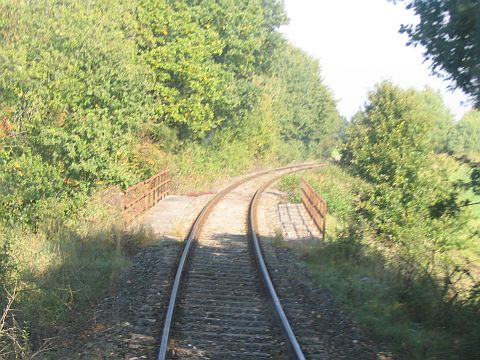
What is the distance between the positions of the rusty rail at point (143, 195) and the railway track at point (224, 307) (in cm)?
258

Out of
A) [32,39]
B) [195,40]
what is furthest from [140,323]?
[195,40]

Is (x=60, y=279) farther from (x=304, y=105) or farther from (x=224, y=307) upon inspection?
(x=304, y=105)

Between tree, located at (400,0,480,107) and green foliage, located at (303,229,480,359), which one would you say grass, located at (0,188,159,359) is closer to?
green foliage, located at (303,229,480,359)

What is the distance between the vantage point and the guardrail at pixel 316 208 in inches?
676

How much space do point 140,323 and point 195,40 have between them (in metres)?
22.9

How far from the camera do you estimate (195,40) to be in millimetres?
29297

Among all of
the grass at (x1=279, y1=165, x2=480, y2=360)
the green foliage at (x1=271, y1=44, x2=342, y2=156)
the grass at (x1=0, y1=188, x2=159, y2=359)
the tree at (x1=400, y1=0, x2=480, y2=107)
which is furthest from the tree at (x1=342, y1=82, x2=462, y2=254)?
the green foliage at (x1=271, y1=44, x2=342, y2=156)

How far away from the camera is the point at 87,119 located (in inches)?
651

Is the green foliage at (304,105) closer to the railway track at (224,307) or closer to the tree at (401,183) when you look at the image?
the tree at (401,183)

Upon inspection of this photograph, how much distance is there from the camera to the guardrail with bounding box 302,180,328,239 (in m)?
17.2

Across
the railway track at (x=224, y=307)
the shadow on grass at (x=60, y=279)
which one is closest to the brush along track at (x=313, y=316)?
the railway track at (x=224, y=307)

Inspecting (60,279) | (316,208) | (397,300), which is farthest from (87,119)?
(397,300)

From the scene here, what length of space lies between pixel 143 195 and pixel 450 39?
47.7 feet

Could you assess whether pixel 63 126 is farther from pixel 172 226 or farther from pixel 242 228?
pixel 242 228
